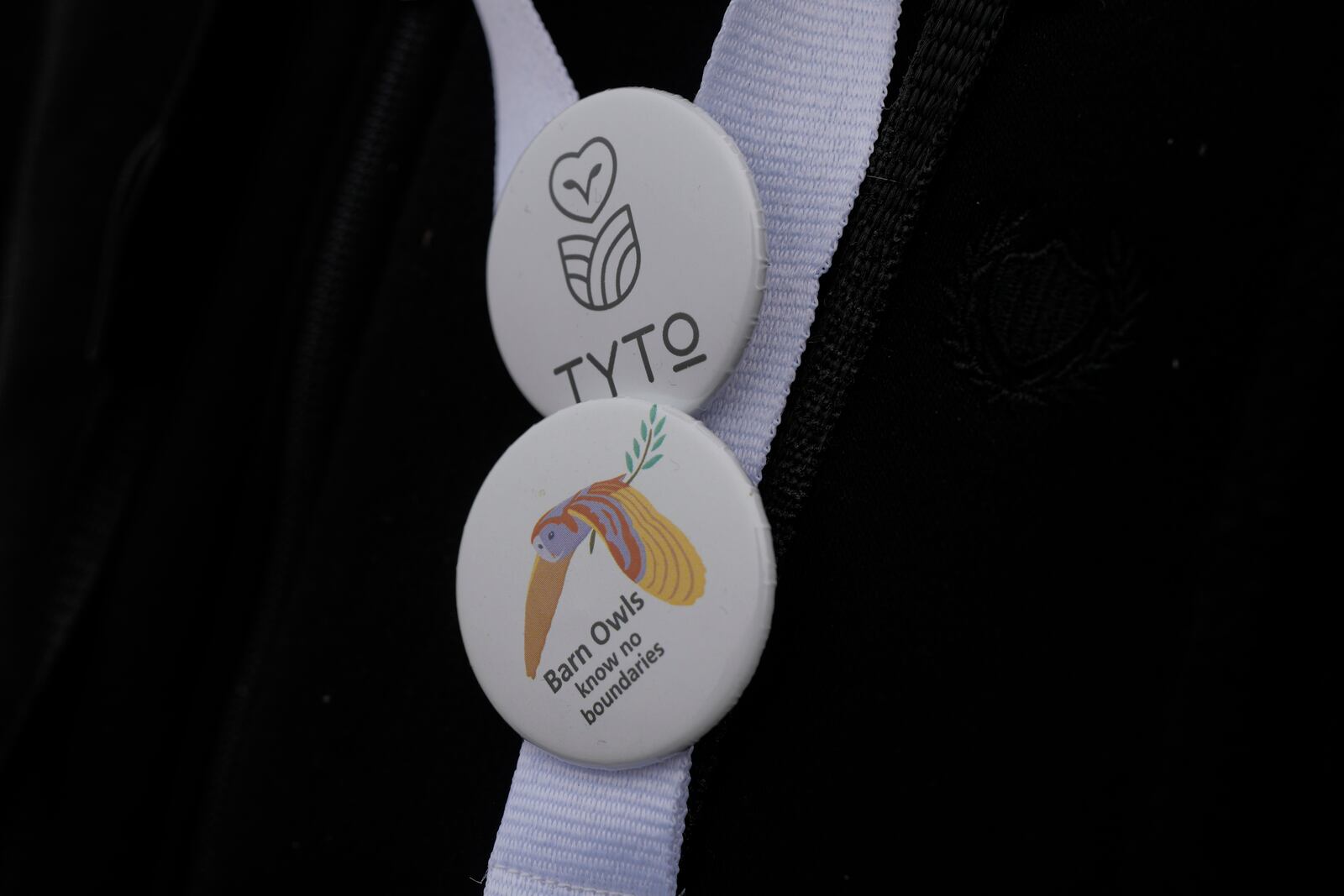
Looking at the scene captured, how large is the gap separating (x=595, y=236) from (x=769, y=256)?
0.07 meters

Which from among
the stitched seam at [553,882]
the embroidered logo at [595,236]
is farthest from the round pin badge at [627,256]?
the stitched seam at [553,882]

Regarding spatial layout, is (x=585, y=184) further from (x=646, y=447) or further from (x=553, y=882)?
(x=553, y=882)

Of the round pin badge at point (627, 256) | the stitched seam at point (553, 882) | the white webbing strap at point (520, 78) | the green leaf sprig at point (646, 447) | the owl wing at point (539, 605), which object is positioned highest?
the white webbing strap at point (520, 78)

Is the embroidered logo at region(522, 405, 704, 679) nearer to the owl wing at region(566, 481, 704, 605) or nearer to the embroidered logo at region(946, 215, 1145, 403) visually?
the owl wing at region(566, 481, 704, 605)

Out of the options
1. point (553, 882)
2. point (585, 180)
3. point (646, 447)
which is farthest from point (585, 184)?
point (553, 882)

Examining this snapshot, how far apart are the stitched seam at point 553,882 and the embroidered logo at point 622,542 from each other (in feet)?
0.25

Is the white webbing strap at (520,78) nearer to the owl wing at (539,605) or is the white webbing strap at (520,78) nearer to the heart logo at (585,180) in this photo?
the heart logo at (585,180)

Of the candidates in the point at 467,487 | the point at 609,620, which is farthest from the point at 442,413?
the point at 609,620

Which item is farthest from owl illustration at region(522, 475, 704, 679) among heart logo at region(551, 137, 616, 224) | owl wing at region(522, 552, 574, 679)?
heart logo at region(551, 137, 616, 224)

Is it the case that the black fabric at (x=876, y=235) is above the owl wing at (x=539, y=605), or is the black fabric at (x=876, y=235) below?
above

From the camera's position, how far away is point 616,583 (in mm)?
398

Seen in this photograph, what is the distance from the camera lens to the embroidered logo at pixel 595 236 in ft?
1.36

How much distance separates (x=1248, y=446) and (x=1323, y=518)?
0.09 feet

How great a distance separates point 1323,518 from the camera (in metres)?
0.33
